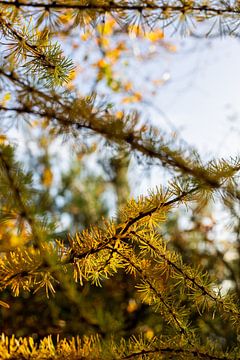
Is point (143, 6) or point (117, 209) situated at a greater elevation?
point (143, 6)

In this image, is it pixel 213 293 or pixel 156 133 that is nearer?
pixel 213 293

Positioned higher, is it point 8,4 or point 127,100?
point 127,100

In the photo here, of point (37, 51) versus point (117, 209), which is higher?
point (37, 51)

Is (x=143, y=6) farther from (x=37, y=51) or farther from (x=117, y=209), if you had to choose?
(x=117, y=209)

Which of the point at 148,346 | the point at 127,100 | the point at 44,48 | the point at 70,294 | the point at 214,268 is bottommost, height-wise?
the point at 148,346

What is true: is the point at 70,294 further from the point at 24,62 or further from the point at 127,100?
the point at 127,100

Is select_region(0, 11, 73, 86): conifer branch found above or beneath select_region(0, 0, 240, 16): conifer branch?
beneath

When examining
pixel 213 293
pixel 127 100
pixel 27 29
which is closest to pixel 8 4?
pixel 27 29

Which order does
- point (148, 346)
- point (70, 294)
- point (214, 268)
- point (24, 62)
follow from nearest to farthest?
point (148, 346) < point (24, 62) < point (70, 294) < point (214, 268)

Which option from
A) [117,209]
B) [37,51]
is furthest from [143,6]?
[117,209]

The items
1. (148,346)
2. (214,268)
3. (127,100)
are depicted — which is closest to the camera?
(148,346)

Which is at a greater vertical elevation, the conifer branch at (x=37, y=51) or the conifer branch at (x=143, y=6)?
the conifer branch at (x=143, y=6)
